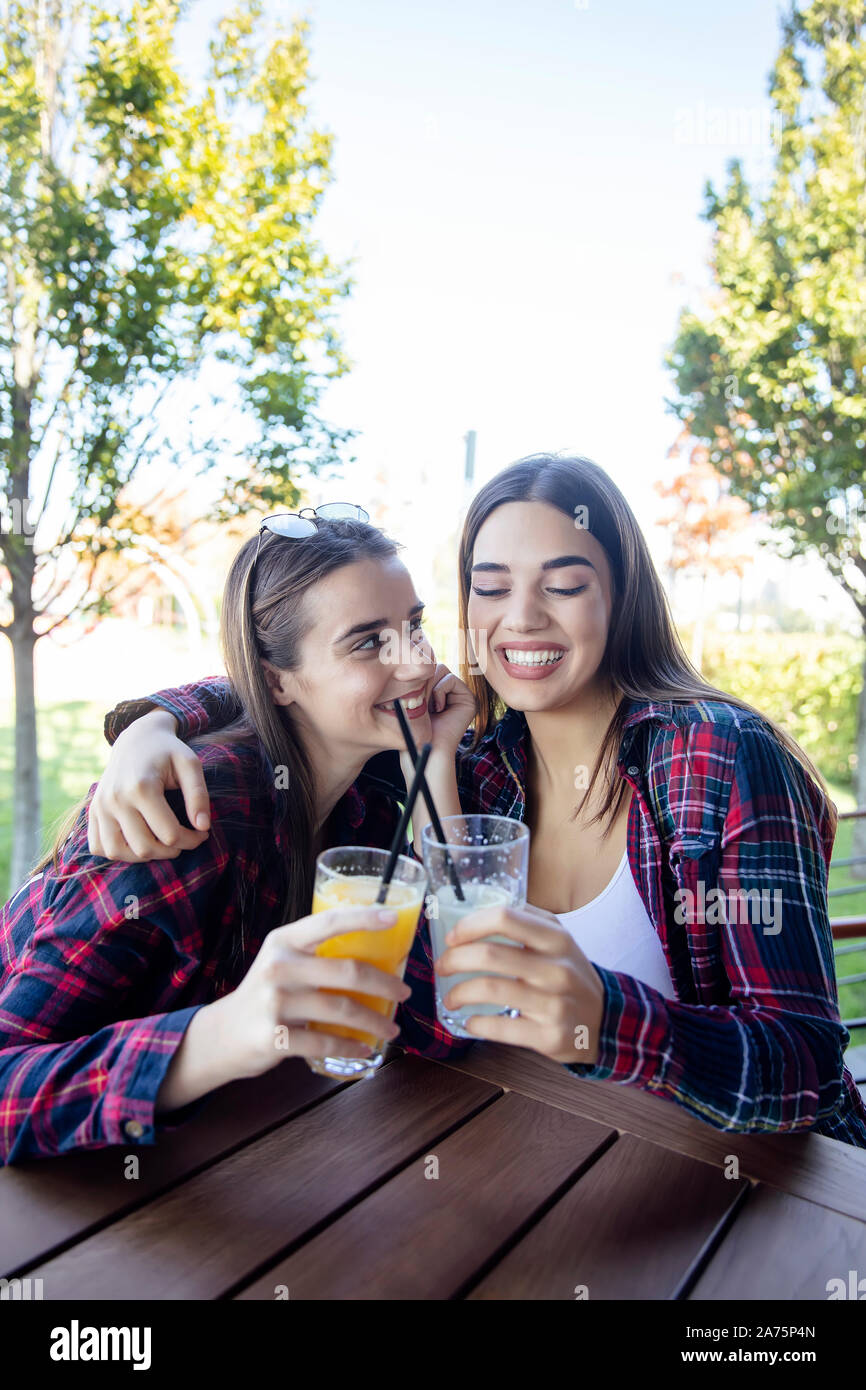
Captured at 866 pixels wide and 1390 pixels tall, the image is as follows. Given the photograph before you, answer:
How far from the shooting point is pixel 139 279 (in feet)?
12.8

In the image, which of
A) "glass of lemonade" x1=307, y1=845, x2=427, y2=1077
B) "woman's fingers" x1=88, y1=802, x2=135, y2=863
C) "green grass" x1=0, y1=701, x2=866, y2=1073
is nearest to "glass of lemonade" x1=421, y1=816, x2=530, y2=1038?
"glass of lemonade" x1=307, y1=845, x2=427, y2=1077

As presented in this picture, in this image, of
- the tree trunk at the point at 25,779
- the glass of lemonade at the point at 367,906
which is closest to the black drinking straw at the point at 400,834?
the glass of lemonade at the point at 367,906

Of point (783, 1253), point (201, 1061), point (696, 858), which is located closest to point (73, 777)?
point (696, 858)

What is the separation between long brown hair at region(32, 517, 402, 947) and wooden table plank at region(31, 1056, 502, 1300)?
1.82 ft

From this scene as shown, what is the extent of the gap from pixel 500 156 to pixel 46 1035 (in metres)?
8.49

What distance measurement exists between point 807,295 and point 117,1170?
17.9 feet

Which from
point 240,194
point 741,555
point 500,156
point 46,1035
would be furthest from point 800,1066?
point 741,555

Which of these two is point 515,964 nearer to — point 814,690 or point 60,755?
point 814,690

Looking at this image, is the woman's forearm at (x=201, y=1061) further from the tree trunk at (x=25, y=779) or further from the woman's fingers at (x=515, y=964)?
the tree trunk at (x=25, y=779)

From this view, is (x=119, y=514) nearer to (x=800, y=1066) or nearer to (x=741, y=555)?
(x=800, y=1066)

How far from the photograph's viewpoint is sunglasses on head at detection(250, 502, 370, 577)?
7.24 ft

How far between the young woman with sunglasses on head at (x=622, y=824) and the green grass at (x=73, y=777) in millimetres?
3795
